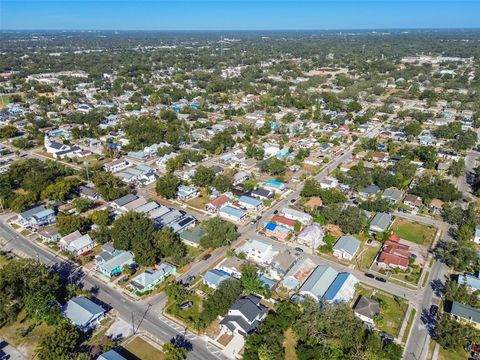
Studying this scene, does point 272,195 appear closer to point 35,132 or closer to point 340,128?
point 340,128

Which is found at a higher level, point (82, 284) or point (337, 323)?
point (337, 323)

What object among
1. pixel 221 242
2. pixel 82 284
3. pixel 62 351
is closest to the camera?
pixel 62 351

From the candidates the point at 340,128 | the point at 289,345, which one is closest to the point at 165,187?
the point at 289,345

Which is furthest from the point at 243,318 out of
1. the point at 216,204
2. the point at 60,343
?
the point at 216,204

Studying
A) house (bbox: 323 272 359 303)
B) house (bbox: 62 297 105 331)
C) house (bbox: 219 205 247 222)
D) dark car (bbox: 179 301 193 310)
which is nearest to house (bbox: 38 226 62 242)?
house (bbox: 62 297 105 331)

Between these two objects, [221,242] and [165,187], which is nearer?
[221,242]

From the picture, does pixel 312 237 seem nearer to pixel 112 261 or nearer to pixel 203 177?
pixel 203 177

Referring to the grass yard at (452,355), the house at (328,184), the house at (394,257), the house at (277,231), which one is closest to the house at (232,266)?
the house at (277,231)
